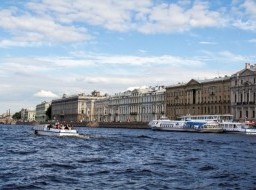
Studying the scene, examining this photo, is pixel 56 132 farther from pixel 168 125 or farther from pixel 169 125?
pixel 168 125

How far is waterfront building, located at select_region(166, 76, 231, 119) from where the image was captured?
126 meters

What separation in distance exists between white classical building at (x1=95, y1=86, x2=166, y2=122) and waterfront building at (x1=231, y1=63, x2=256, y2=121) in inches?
1431

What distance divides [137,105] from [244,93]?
5809 cm

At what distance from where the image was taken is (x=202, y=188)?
2270 centimetres

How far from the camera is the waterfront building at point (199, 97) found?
412 ft

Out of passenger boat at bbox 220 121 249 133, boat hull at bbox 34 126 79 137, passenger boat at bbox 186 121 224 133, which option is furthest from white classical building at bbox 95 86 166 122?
boat hull at bbox 34 126 79 137

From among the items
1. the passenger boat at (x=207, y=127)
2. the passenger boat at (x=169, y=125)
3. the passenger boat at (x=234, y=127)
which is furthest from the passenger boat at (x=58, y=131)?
the passenger boat at (x=169, y=125)

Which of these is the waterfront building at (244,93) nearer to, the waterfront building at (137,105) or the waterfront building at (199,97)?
the waterfront building at (199,97)

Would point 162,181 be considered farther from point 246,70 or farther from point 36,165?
point 246,70

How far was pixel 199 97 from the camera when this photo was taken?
135500mm

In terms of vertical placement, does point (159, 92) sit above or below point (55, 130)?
above

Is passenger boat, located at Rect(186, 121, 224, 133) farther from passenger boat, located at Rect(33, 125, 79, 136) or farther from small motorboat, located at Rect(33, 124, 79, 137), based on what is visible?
passenger boat, located at Rect(33, 125, 79, 136)

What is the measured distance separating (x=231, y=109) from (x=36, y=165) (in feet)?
312

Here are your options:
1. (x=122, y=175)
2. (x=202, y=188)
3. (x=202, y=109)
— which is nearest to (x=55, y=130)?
(x=122, y=175)
